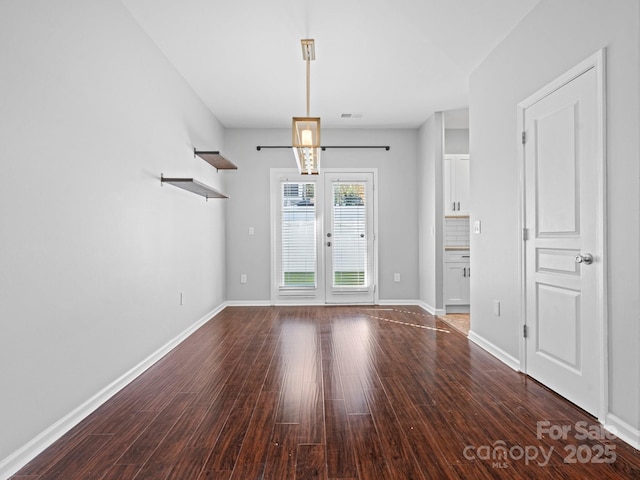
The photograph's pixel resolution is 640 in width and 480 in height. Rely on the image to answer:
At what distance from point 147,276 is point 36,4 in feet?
6.34

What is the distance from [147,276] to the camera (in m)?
3.16

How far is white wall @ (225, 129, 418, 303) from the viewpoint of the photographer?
19.3ft

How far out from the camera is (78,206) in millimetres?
2236

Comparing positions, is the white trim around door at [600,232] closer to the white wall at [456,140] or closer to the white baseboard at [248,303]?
the white wall at [456,140]

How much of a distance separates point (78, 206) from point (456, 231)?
5075mm

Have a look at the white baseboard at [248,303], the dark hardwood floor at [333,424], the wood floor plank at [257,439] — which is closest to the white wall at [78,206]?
the dark hardwood floor at [333,424]

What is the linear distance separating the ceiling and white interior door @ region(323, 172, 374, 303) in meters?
1.27

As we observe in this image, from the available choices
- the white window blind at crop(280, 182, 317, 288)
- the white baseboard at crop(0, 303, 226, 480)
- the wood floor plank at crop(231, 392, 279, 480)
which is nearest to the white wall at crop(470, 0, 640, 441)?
the wood floor plank at crop(231, 392, 279, 480)

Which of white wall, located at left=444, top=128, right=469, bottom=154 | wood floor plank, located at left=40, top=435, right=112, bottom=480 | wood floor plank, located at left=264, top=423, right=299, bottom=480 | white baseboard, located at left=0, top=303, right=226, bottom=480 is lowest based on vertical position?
wood floor plank, located at left=40, top=435, right=112, bottom=480

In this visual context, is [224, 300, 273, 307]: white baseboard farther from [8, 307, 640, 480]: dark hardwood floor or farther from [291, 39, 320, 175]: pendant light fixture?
[291, 39, 320, 175]: pendant light fixture

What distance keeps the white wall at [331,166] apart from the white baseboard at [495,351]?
216 centimetres

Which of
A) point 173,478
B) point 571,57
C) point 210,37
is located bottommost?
point 173,478

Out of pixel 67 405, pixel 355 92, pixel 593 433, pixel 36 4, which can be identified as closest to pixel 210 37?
pixel 36 4

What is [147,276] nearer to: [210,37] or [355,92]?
[210,37]
